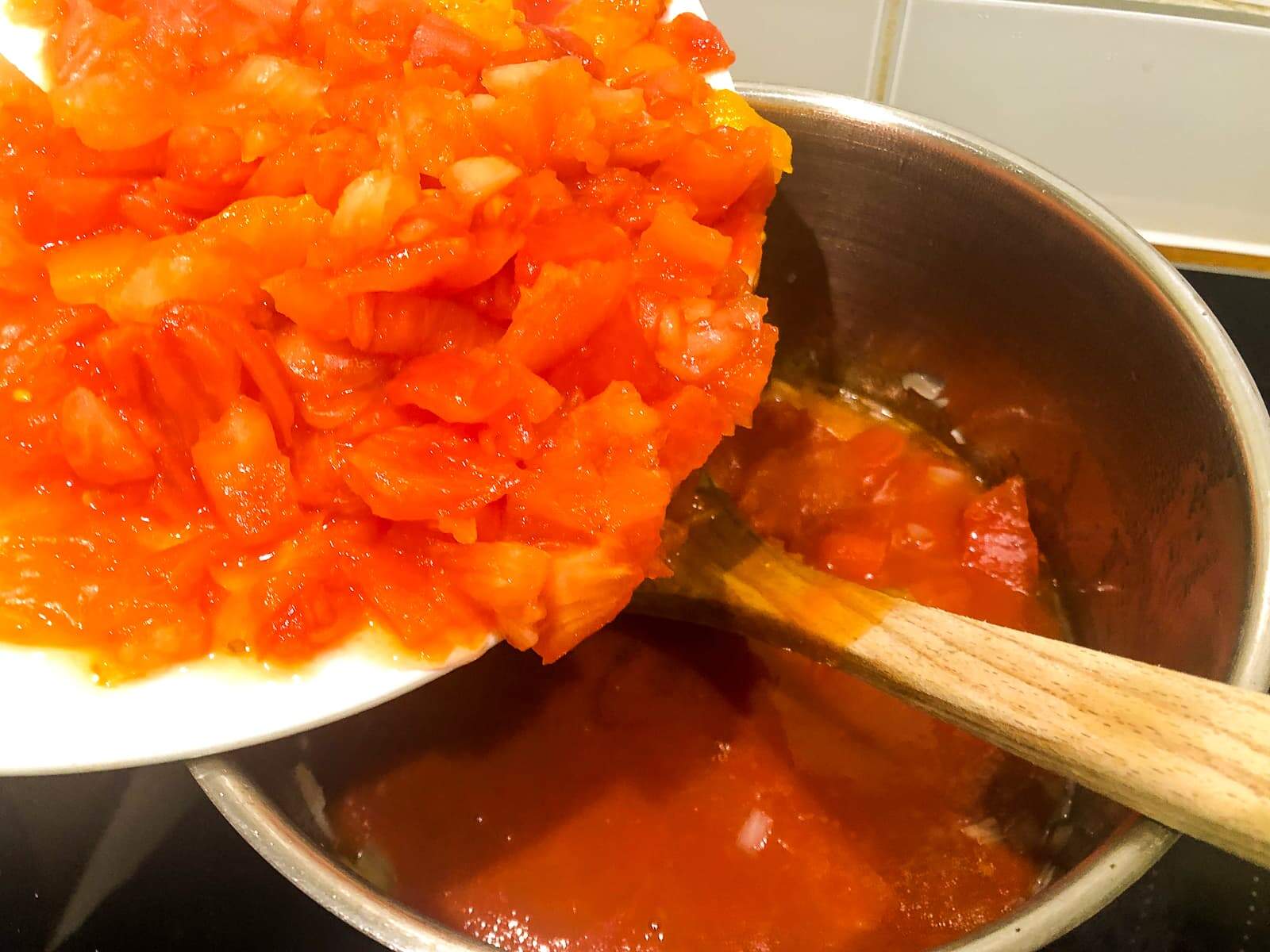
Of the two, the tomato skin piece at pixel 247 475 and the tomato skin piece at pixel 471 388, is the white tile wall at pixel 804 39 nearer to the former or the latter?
the tomato skin piece at pixel 471 388

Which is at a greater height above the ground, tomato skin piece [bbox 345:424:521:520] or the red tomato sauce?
tomato skin piece [bbox 345:424:521:520]

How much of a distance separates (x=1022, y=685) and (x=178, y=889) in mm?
884

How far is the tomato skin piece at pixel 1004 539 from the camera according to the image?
1313 millimetres

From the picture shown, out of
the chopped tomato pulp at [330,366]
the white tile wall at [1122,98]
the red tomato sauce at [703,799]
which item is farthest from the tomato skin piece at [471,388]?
the white tile wall at [1122,98]

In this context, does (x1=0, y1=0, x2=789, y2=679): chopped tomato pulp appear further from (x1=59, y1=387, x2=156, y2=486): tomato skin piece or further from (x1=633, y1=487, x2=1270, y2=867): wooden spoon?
(x1=633, y1=487, x2=1270, y2=867): wooden spoon

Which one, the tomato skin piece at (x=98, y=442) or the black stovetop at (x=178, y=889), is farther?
the black stovetop at (x=178, y=889)

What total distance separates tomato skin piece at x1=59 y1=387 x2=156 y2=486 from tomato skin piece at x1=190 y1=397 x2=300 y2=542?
5 centimetres

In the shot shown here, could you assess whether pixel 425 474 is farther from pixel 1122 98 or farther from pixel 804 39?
pixel 1122 98

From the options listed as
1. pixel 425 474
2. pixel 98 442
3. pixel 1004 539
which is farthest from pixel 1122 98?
pixel 98 442

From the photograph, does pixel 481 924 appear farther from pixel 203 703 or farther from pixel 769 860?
pixel 203 703

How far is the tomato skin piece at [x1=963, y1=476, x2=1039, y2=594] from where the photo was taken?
1313 mm

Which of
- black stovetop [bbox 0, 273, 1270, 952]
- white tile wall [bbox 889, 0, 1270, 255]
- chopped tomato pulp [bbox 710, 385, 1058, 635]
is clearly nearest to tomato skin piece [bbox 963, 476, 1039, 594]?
chopped tomato pulp [bbox 710, 385, 1058, 635]

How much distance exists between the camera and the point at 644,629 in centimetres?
126

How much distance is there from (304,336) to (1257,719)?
739 mm
